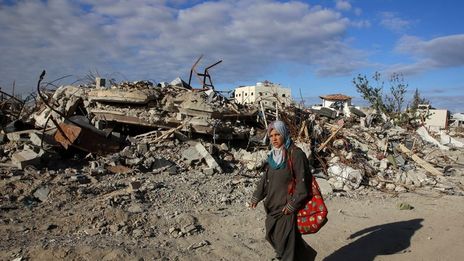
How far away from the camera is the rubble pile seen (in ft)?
18.6

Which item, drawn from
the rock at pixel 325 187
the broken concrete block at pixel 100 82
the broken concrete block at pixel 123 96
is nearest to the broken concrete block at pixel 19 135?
the broken concrete block at pixel 123 96

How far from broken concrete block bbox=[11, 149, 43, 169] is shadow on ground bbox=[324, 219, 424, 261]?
5.35 metres

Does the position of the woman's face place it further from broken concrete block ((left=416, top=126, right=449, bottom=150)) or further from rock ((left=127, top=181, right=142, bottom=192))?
broken concrete block ((left=416, top=126, right=449, bottom=150))

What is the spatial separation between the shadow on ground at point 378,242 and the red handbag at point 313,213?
1.46 meters

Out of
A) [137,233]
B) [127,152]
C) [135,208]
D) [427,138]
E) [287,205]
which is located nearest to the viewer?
[287,205]

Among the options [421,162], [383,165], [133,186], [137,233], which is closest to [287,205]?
[137,233]

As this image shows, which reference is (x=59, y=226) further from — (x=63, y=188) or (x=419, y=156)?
(x=419, y=156)

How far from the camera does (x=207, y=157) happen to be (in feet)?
28.9

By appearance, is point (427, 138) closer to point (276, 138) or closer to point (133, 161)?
point (133, 161)

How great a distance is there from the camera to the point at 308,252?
12.6 ft

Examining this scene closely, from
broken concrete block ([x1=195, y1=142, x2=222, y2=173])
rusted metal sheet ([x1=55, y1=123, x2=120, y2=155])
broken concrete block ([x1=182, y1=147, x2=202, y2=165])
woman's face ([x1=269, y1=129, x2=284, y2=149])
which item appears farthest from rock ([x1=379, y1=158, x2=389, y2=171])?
woman's face ([x1=269, y1=129, x2=284, y2=149])

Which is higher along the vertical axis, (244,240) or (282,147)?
(282,147)

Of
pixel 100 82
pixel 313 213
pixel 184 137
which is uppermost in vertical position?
pixel 100 82

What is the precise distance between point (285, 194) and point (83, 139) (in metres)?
5.85
